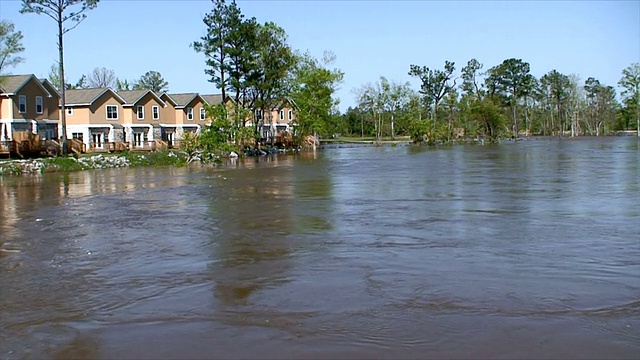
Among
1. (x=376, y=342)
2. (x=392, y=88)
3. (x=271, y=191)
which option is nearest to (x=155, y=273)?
(x=376, y=342)

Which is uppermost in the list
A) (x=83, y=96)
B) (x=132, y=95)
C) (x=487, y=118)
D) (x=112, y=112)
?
(x=132, y=95)

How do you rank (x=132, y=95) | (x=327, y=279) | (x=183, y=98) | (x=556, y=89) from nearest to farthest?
(x=327, y=279), (x=132, y=95), (x=183, y=98), (x=556, y=89)

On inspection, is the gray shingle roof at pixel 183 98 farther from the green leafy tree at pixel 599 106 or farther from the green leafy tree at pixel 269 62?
the green leafy tree at pixel 599 106

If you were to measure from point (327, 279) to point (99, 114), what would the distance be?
58.4 m

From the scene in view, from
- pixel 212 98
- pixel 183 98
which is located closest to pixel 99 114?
pixel 183 98

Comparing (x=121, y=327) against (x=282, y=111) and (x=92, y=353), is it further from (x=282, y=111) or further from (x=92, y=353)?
(x=282, y=111)

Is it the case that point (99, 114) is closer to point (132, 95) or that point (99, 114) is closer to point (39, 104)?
point (132, 95)

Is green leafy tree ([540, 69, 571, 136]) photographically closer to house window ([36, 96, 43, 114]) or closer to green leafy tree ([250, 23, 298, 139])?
green leafy tree ([250, 23, 298, 139])

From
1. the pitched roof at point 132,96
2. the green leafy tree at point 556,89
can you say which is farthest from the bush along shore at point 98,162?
the green leafy tree at point 556,89

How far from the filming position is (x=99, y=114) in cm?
6303

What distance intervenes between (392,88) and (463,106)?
36.0 ft

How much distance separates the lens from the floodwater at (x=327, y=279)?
655 cm

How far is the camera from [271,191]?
869 inches

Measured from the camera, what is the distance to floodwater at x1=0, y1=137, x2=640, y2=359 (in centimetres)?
655
